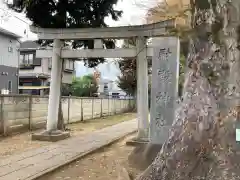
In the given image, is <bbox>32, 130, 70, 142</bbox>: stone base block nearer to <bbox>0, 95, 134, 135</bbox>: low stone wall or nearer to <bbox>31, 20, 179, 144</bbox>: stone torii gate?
<bbox>31, 20, 179, 144</bbox>: stone torii gate

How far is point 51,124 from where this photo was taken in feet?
45.3

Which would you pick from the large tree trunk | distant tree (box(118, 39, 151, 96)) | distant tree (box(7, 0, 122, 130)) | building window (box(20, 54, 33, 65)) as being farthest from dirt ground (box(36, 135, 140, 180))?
building window (box(20, 54, 33, 65))

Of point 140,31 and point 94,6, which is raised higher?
point 94,6

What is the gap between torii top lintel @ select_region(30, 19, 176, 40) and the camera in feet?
40.8

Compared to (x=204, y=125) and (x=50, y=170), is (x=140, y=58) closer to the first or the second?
(x=50, y=170)

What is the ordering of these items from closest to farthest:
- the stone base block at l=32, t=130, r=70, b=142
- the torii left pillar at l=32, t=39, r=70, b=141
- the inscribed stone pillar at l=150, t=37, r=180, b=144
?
the inscribed stone pillar at l=150, t=37, r=180, b=144 < the stone base block at l=32, t=130, r=70, b=142 < the torii left pillar at l=32, t=39, r=70, b=141

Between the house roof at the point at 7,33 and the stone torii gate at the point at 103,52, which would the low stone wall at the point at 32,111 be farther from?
the house roof at the point at 7,33

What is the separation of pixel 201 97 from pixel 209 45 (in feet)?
2.21

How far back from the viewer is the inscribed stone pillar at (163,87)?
9578 millimetres

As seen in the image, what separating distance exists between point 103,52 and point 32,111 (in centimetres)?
508

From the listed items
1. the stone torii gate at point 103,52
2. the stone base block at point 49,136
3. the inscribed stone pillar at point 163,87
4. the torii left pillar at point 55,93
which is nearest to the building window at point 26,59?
the stone torii gate at point 103,52

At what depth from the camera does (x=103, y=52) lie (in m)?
13.4

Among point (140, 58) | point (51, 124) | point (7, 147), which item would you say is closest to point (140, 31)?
point (140, 58)

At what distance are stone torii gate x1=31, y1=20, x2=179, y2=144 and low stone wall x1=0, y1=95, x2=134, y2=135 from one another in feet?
5.28
